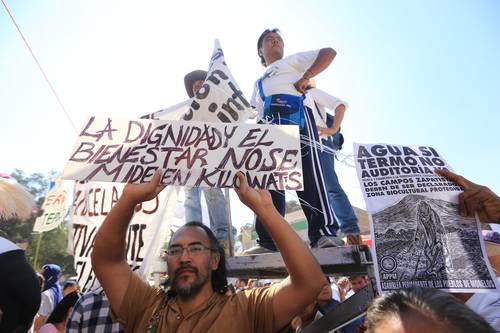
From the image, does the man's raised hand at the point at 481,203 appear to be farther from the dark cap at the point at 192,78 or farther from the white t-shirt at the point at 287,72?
the dark cap at the point at 192,78

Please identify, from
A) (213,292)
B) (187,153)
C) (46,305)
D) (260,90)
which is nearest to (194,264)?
(213,292)

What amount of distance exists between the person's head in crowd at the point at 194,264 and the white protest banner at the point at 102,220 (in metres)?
0.77

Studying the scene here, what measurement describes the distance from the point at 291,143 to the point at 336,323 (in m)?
1.11

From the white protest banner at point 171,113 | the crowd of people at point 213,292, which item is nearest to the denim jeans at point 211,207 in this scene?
the white protest banner at point 171,113

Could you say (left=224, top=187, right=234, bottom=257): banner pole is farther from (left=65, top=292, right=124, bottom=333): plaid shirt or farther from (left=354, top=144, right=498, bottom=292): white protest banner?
(left=354, top=144, right=498, bottom=292): white protest banner

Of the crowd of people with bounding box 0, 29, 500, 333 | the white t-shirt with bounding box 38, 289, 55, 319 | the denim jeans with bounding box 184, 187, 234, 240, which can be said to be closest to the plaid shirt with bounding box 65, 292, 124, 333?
the crowd of people with bounding box 0, 29, 500, 333

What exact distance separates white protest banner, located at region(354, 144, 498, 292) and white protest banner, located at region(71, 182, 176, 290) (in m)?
1.82

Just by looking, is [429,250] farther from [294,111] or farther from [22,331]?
[22,331]

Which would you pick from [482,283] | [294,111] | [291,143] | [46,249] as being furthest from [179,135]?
[46,249]

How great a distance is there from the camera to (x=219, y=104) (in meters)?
2.60

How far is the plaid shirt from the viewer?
2.13m

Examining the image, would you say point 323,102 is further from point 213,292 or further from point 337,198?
point 213,292

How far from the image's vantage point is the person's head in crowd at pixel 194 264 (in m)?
1.83

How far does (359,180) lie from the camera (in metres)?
1.84
